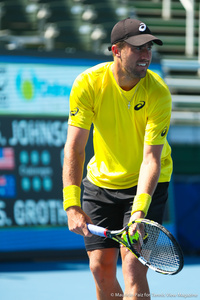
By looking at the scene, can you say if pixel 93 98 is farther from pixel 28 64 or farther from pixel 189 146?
pixel 189 146

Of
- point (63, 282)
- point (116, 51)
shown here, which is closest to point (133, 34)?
point (116, 51)

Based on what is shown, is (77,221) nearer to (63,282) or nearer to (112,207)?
(112,207)

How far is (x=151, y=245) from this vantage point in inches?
139

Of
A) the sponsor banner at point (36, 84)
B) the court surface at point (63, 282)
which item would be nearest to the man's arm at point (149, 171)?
the court surface at point (63, 282)

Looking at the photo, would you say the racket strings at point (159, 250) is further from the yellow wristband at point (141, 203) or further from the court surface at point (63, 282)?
the court surface at point (63, 282)

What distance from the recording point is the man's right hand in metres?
3.53

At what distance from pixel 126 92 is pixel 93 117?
0.26 m

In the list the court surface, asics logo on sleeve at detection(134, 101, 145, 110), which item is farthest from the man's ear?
the court surface

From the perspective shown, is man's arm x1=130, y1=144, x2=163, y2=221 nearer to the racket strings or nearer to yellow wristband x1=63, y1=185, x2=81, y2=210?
the racket strings

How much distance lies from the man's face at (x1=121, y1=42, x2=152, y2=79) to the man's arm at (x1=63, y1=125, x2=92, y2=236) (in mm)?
460

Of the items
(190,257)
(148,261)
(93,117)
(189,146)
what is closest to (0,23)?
(189,146)

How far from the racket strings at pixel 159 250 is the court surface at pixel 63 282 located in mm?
1713

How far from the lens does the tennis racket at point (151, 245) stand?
11.0 feet

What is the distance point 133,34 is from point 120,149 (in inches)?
27.8
